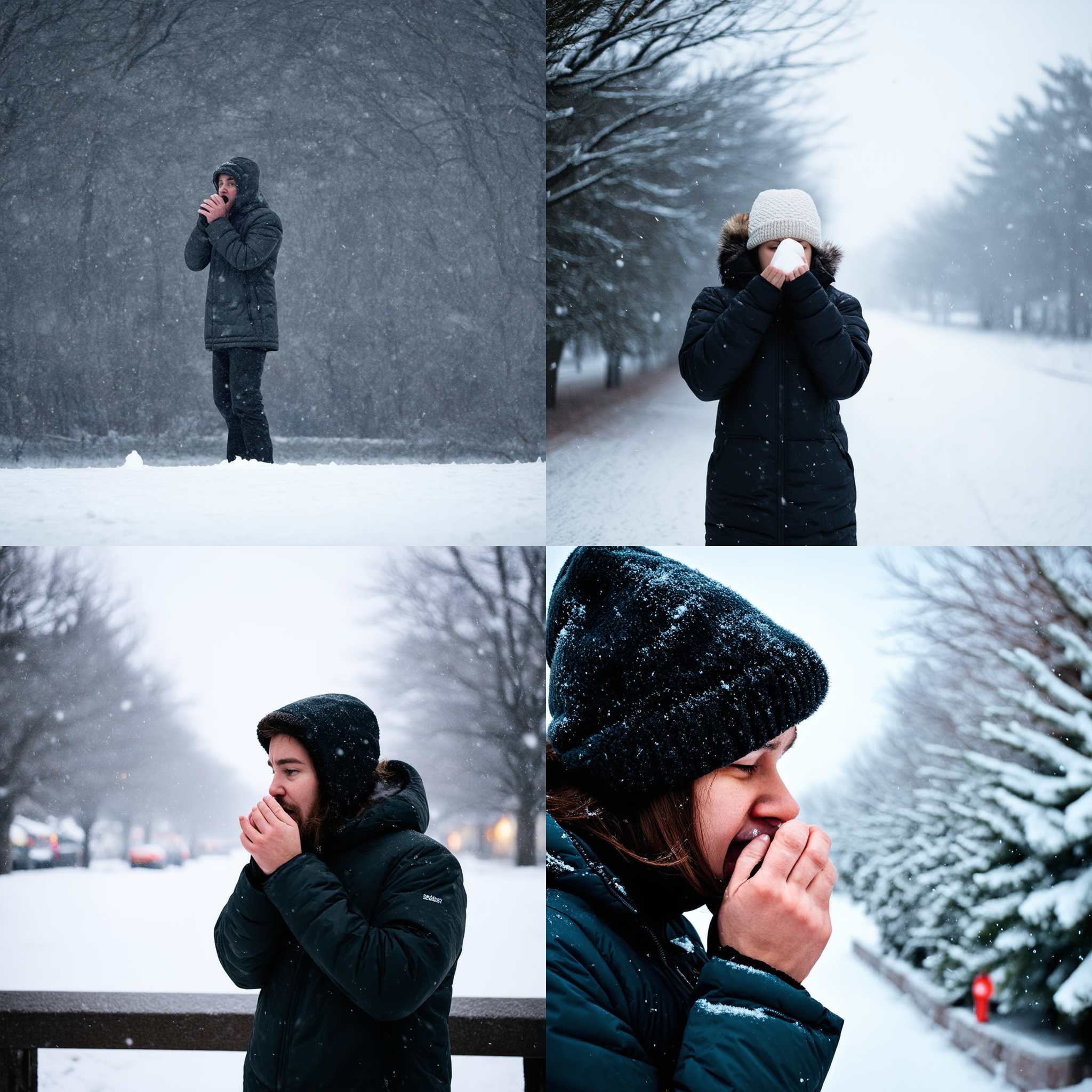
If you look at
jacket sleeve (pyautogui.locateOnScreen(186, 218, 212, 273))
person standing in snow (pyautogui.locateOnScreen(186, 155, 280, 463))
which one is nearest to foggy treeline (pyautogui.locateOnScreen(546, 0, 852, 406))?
person standing in snow (pyautogui.locateOnScreen(186, 155, 280, 463))

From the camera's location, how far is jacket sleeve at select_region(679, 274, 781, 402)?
2.40 metres

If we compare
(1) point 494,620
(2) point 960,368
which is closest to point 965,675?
(2) point 960,368

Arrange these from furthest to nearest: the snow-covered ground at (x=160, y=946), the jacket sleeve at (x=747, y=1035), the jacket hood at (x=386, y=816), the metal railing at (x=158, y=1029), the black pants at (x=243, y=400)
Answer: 1. the black pants at (x=243, y=400)
2. the snow-covered ground at (x=160, y=946)
3. the metal railing at (x=158, y=1029)
4. the jacket hood at (x=386, y=816)
5. the jacket sleeve at (x=747, y=1035)

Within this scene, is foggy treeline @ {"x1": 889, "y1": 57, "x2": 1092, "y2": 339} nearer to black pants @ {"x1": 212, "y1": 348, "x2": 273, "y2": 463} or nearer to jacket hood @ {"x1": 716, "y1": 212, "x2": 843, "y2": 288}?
jacket hood @ {"x1": 716, "y1": 212, "x2": 843, "y2": 288}

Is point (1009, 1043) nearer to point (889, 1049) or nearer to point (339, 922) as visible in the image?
point (889, 1049)

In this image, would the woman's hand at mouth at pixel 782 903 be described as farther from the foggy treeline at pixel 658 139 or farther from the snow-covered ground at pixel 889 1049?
the foggy treeline at pixel 658 139

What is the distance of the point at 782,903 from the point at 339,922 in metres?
0.79

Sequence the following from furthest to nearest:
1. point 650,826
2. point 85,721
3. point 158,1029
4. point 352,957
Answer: point 85,721 < point 158,1029 < point 352,957 < point 650,826

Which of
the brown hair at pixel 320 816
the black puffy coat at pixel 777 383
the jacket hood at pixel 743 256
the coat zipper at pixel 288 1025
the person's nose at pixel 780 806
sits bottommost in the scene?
the coat zipper at pixel 288 1025

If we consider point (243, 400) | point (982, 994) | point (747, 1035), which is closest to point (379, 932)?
point (747, 1035)

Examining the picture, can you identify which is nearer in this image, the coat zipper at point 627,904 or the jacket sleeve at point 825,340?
the coat zipper at point 627,904

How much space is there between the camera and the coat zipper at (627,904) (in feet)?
3.28

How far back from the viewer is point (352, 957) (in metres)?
1.49

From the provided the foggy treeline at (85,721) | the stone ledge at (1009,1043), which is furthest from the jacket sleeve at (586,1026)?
the stone ledge at (1009,1043)
